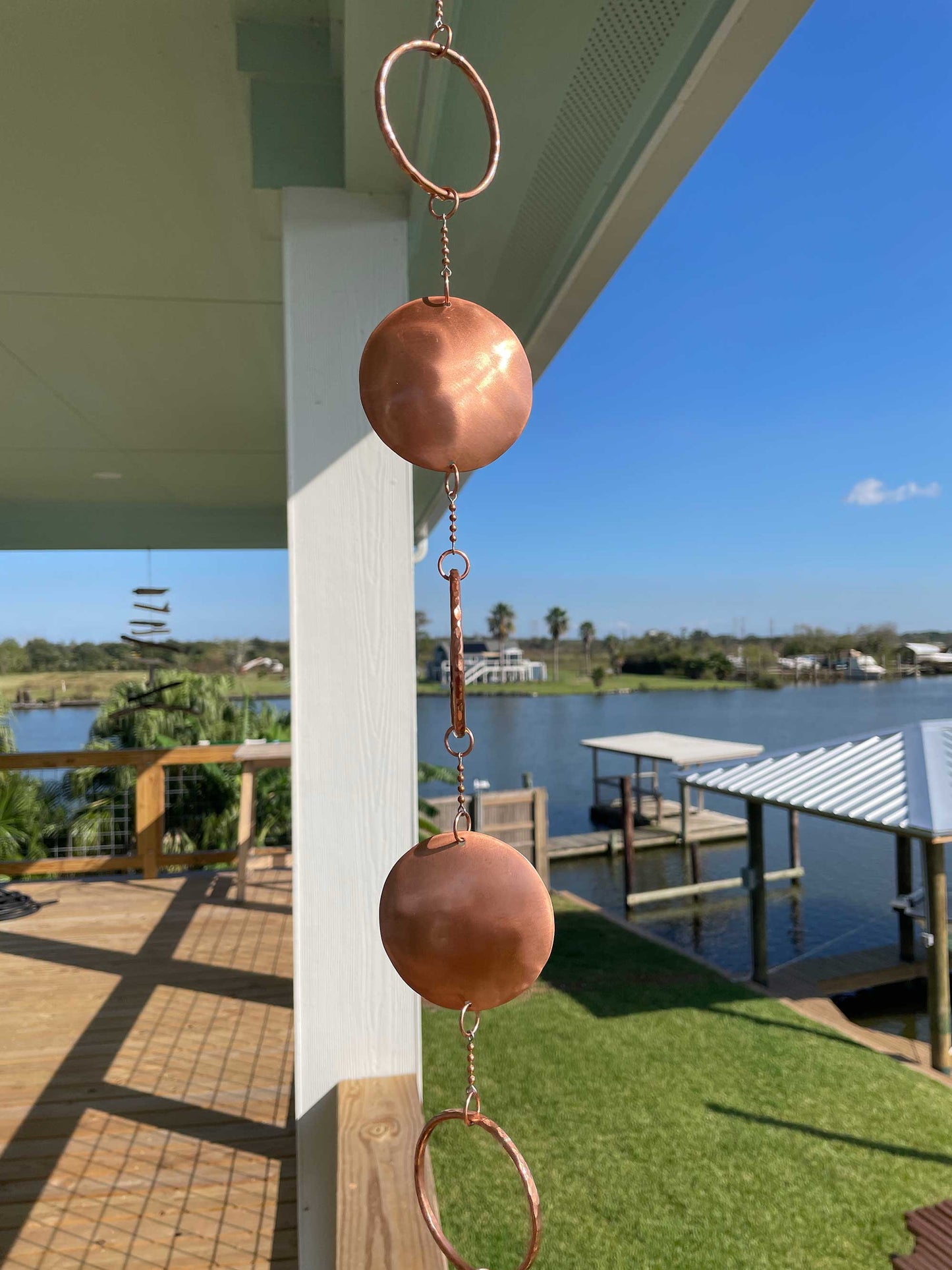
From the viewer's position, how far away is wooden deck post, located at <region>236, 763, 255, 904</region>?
4.33 metres

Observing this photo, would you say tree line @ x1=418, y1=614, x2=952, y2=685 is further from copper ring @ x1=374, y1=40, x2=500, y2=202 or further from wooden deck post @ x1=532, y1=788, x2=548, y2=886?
copper ring @ x1=374, y1=40, x2=500, y2=202

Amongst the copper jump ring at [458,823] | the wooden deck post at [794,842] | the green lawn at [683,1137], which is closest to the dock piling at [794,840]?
the wooden deck post at [794,842]

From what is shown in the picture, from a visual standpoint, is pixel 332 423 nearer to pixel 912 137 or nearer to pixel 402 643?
pixel 402 643

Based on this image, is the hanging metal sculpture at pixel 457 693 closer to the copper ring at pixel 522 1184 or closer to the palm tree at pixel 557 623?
the copper ring at pixel 522 1184

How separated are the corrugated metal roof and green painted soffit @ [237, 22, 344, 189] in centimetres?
532

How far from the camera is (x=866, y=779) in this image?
6.14 metres

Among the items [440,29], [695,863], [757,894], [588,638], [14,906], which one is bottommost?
[695,863]

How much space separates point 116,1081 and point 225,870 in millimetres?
2477

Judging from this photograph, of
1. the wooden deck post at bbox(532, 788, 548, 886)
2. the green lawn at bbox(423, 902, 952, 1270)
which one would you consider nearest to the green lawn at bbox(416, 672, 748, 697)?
the wooden deck post at bbox(532, 788, 548, 886)

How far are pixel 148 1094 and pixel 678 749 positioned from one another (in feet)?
36.0

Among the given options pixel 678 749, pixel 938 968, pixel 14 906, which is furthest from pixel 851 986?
pixel 14 906

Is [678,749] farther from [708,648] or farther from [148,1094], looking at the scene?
[708,648]

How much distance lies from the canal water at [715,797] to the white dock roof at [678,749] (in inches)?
72.8

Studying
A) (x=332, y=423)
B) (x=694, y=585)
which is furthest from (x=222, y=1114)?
(x=694, y=585)
